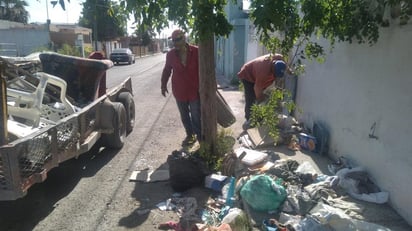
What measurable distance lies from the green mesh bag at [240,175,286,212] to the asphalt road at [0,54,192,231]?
0.81 meters

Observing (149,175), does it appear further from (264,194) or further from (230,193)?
(264,194)

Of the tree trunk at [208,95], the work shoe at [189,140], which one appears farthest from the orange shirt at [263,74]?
the tree trunk at [208,95]

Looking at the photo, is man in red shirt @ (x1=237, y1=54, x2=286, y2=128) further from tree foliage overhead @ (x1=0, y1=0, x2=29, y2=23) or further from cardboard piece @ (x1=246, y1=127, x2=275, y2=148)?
tree foliage overhead @ (x1=0, y1=0, x2=29, y2=23)

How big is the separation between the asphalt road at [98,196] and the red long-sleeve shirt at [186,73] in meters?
0.97

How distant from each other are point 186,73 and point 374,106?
2700 millimetres

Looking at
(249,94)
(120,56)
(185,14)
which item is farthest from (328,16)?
(120,56)

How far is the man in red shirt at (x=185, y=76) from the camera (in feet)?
17.5

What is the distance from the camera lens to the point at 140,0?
10.8ft

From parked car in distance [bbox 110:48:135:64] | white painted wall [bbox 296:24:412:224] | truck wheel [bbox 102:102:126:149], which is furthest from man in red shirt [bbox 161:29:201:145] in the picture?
parked car in distance [bbox 110:48:135:64]

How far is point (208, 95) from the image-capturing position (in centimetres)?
482

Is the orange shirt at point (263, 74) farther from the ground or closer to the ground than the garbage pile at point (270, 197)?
farther from the ground

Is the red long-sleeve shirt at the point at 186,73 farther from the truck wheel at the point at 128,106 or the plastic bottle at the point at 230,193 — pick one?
the plastic bottle at the point at 230,193

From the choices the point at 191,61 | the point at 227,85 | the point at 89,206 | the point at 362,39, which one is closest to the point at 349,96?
the point at 362,39

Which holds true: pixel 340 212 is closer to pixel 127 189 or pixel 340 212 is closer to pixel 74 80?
pixel 127 189
